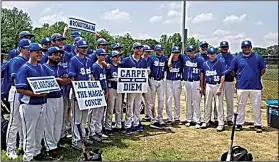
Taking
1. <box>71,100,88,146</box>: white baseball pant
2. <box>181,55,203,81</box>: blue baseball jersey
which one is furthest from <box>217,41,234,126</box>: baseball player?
<box>71,100,88,146</box>: white baseball pant

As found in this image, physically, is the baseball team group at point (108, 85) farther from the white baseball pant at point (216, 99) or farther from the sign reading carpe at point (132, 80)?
the sign reading carpe at point (132, 80)

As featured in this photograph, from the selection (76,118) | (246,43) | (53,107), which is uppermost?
(246,43)

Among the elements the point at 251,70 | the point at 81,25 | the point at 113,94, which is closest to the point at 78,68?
the point at 113,94

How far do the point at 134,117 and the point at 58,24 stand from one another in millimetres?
41005

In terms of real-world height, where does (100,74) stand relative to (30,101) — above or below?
above

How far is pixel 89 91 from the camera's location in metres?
6.86

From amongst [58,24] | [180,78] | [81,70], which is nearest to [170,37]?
[58,24]

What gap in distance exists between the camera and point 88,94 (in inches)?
269

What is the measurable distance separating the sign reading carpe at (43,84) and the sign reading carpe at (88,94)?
565mm

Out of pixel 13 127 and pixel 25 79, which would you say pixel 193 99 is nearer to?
pixel 13 127

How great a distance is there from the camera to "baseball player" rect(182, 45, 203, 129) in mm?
9125

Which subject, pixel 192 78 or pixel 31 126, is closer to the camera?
pixel 31 126

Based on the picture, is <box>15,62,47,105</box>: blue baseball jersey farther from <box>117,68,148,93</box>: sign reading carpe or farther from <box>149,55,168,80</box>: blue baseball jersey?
<box>149,55,168,80</box>: blue baseball jersey

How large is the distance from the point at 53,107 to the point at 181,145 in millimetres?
2726
